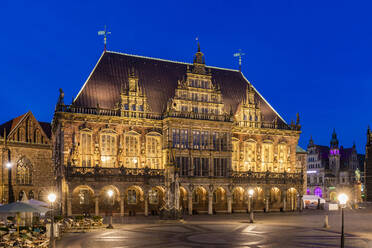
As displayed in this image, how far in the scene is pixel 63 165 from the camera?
47750 mm

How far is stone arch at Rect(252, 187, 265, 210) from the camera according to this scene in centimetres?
5909

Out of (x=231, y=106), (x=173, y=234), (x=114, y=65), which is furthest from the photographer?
(x=231, y=106)

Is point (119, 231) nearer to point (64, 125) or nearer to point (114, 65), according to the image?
point (64, 125)

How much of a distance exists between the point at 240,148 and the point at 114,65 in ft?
61.5

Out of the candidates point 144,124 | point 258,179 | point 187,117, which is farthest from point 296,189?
point 144,124

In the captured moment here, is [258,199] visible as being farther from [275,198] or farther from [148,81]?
[148,81]

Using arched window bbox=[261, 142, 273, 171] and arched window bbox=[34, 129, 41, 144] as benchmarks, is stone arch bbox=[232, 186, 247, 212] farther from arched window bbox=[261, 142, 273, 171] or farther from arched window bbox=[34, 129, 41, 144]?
arched window bbox=[34, 129, 41, 144]

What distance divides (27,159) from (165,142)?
2090cm

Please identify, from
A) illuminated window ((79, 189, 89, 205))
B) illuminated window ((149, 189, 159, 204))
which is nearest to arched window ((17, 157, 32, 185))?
illuminated window ((79, 189, 89, 205))

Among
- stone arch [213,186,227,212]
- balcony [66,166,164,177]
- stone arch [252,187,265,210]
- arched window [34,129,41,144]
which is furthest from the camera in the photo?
arched window [34,129,41,144]

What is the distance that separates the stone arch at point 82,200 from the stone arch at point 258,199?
2099 cm

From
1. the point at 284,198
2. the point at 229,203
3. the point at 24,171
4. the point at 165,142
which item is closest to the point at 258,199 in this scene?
the point at 284,198

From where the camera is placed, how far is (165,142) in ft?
173

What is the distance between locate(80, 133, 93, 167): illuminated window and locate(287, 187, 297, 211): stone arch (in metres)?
27.0
